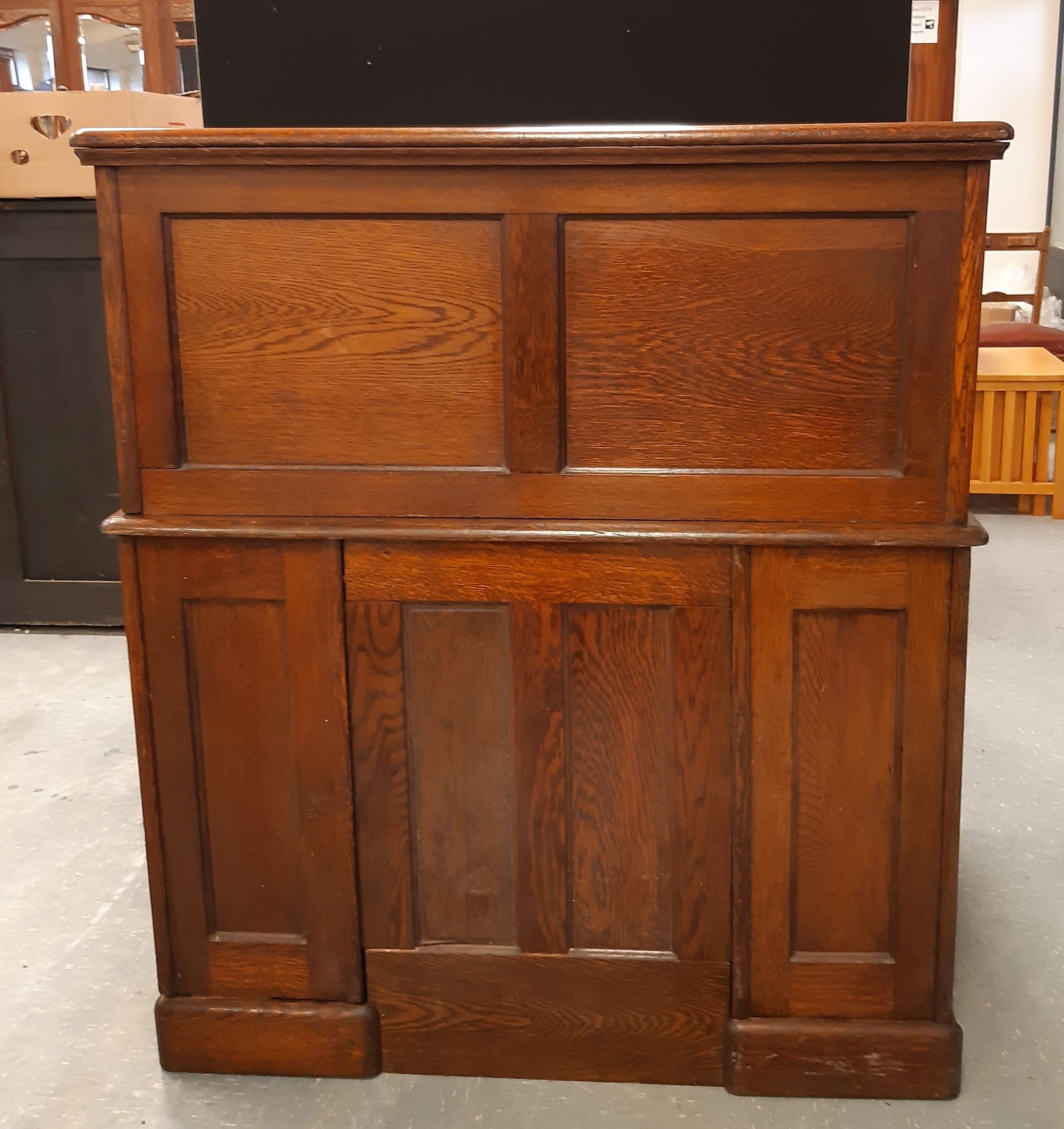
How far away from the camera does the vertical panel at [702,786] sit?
5.12 feet

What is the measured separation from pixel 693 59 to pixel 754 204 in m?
0.29

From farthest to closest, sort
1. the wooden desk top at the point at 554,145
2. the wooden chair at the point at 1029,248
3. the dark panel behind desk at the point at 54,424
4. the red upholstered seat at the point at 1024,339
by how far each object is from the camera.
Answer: the wooden chair at the point at 1029,248
the red upholstered seat at the point at 1024,339
the dark panel behind desk at the point at 54,424
the wooden desk top at the point at 554,145

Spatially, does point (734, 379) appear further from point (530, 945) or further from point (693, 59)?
point (530, 945)

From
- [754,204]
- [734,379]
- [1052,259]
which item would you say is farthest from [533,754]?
[1052,259]

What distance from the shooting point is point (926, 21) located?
6.64ft

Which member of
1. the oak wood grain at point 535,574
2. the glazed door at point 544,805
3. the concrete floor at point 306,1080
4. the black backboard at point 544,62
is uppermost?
the black backboard at point 544,62

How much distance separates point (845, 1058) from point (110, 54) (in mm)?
6413

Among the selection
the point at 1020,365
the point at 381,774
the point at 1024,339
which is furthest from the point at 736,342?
the point at 1024,339

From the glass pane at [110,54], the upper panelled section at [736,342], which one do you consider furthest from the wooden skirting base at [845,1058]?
the glass pane at [110,54]

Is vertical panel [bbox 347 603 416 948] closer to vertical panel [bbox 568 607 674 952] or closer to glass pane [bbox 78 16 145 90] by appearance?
vertical panel [bbox 568 607 674 952]

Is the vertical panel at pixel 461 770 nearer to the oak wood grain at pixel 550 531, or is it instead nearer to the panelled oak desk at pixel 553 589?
the panelled oak desk at pixel 553 589

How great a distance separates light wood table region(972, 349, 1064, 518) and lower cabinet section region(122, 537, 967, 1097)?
354 centimetres

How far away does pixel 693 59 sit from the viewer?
159 centimetres

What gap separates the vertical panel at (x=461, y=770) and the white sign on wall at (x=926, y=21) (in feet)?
Result: 4.03
